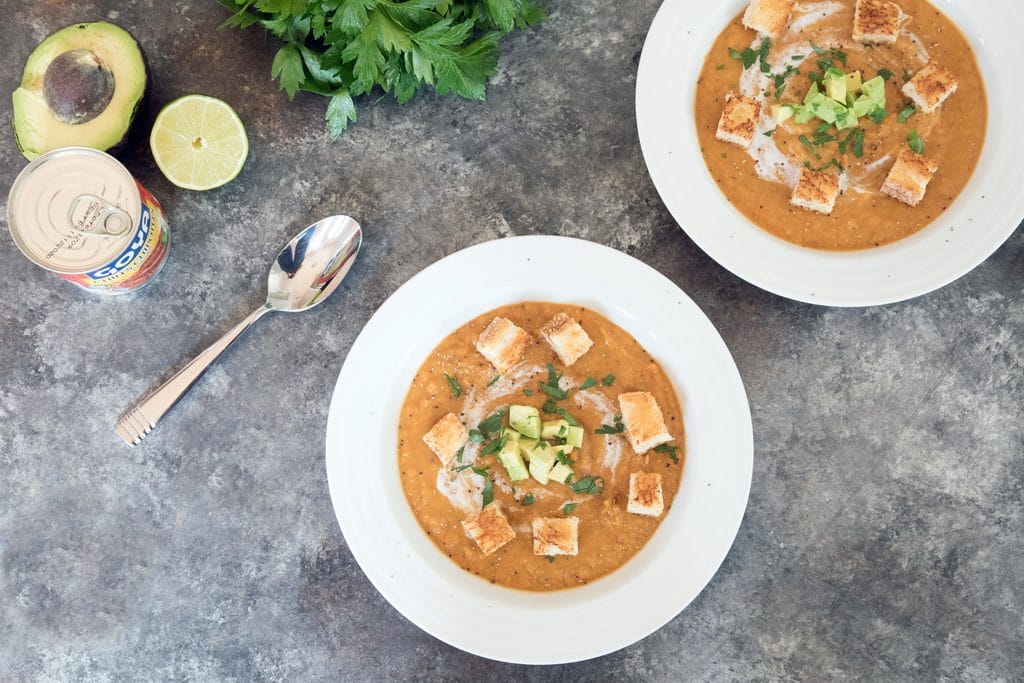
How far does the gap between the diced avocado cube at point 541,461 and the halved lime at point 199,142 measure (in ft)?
5.96

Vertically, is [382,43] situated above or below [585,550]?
above

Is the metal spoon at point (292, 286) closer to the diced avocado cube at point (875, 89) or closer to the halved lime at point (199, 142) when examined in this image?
the halved lime at point (199, 142)

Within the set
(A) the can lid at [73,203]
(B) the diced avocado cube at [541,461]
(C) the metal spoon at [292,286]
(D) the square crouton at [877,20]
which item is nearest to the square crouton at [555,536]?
(B) the diced avocado cube at [541,461]

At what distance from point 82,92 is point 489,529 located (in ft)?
8.19

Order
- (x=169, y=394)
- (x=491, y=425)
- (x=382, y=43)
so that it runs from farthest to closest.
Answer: (x=169, y=394) → (x=491, y=425) → (x=382, y=43)

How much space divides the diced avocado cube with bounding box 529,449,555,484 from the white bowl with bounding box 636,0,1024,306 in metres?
1.07

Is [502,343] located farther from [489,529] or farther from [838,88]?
[838,88]

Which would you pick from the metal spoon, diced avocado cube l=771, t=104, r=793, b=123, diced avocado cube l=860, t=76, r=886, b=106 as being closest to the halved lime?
the metal spoon

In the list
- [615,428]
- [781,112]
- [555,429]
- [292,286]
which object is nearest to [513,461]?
[555,429]

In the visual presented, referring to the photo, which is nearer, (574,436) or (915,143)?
(574,436)

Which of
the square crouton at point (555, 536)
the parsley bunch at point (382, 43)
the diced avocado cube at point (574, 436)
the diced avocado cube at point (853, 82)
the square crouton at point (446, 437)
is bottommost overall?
the square crouton at point (555, 536)

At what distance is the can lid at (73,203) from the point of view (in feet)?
10.6

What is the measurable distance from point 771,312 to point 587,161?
1.09m

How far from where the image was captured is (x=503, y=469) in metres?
3.48
